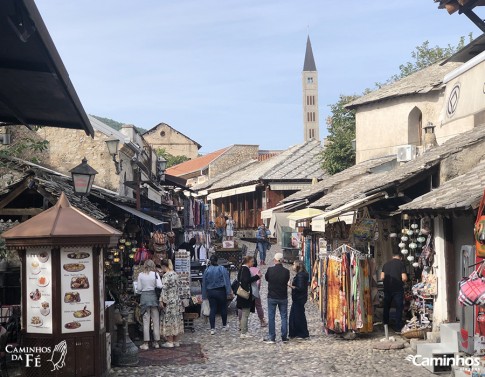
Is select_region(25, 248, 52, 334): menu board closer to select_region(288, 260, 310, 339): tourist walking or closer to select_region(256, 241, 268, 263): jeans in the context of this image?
select_region(288, 260, 310, 339): tourist walking

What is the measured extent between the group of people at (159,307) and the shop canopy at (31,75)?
209 inches

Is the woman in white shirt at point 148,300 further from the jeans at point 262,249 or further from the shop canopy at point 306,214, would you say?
the jeans at point 262,249

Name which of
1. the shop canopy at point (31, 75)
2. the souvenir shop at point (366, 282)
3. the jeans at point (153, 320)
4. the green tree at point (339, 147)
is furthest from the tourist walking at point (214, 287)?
the green tree at point (339, 147)

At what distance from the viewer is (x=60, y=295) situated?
9.86 meters

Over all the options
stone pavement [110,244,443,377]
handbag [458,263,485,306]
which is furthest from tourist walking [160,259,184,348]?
handbag [458,263,485,306]

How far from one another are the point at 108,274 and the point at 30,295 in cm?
574

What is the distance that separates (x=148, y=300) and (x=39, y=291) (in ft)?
12.7

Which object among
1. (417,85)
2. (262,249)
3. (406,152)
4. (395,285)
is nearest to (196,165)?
(262,249)

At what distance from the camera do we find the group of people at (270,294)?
14055 millimetres

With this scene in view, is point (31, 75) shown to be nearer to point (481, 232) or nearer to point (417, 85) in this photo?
point (481, 232)

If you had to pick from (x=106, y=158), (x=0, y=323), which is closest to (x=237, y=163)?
(x=106, y=158)

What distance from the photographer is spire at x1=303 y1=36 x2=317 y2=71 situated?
4626 inches

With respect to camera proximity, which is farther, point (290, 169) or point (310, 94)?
point (310, 94)

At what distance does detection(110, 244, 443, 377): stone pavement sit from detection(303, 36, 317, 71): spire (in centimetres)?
10540
